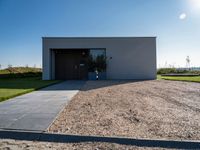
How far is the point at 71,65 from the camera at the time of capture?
84.7 feet

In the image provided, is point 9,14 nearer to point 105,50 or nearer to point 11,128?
point 105,50

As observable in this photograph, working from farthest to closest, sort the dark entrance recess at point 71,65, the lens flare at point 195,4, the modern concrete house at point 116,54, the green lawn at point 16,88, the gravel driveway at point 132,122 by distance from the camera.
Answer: the dark entrance recess at point 71,65 < the modern concrete house at point 116,54 < the lens flare at point 195,4 < the green lawn at point 16,88 < the gravel driveway at point 132,122

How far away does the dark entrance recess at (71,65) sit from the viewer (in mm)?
25609

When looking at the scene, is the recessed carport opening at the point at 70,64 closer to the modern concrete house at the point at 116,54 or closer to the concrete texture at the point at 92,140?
the modern concrete house at the point at 116,54

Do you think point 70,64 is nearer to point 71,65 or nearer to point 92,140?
point 71,65

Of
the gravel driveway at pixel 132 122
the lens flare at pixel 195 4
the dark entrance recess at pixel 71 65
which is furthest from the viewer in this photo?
the dark entrance recess at pixel 71 65

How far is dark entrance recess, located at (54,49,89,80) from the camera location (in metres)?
25.6

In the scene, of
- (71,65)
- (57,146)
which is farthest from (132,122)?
(71,65)

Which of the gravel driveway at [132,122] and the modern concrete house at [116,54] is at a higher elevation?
the modern concrete house at [116,54]

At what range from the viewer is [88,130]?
4.55 m

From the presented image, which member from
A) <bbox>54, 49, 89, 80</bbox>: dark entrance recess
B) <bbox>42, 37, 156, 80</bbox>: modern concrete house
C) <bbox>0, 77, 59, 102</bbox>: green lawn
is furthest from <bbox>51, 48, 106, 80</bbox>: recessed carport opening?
<bbox>0, 77, 59, 102</bbox>: green lawn

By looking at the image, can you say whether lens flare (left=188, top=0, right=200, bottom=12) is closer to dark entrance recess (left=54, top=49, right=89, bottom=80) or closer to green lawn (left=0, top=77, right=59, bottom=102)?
green lawn (left=0, top=77, right=59, bottom=102)

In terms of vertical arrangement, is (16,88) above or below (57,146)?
above

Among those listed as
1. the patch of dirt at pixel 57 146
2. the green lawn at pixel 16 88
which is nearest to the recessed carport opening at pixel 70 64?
the green lawn at pixel 16 88
